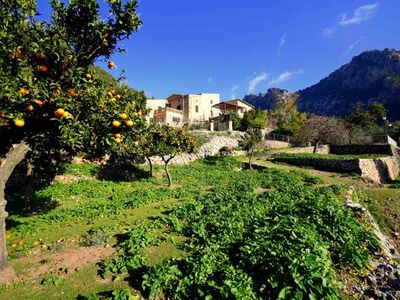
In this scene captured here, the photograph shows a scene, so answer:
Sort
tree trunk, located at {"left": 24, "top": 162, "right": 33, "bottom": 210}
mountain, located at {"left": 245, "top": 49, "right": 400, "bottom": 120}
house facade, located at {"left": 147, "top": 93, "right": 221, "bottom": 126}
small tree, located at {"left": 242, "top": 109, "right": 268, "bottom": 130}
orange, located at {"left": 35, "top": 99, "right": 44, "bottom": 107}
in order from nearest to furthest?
orange, located at {"left": 35, "top": 99, "right": 44, "bottom": 107} → tree trunk, located at {"left": 24, "top": 162, "right": 33, "bottom": 210} → small tree, located at {"left": 242, "top": 109, "right": 268, "bottom": 130} → house facade, located at {"left": 147, "top": 93, "right": 221, "bottom": 126} → mountain, located at {"left": 245, "top": 49, "right": 400, "bottom": 120}

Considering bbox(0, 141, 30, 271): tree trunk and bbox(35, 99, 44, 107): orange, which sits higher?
bbox(35, 99, 44, 107): orange

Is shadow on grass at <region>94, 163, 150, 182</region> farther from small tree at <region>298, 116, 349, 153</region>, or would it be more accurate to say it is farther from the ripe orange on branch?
small tree at <region>298, 116, 349, 153</region>

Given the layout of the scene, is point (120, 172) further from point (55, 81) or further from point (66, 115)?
point (66, 115)

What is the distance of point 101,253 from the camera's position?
918cm

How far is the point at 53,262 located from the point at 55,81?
618 centimetres

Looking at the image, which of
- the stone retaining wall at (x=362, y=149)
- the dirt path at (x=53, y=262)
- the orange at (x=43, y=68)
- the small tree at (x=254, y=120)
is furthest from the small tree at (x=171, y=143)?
the small tree at (x=254, y=120)

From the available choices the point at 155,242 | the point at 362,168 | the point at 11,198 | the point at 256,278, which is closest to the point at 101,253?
the point at 155,242

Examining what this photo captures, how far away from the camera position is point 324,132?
50.6 metres

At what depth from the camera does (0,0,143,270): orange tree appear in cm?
708

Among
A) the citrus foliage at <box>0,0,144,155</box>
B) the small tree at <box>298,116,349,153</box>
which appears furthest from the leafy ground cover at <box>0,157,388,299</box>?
the small tree at <box>298,116,349,153</box>

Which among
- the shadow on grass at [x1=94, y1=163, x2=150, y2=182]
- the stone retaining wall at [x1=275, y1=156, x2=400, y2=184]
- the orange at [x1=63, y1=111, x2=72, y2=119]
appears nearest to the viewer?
the orange at [x1=63, y1=111, x2=72, y2=119]

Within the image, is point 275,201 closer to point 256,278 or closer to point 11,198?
point 256,278

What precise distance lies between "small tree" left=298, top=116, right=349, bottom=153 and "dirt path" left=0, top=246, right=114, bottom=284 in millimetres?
45861

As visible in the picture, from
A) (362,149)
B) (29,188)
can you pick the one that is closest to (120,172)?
(29,188)
